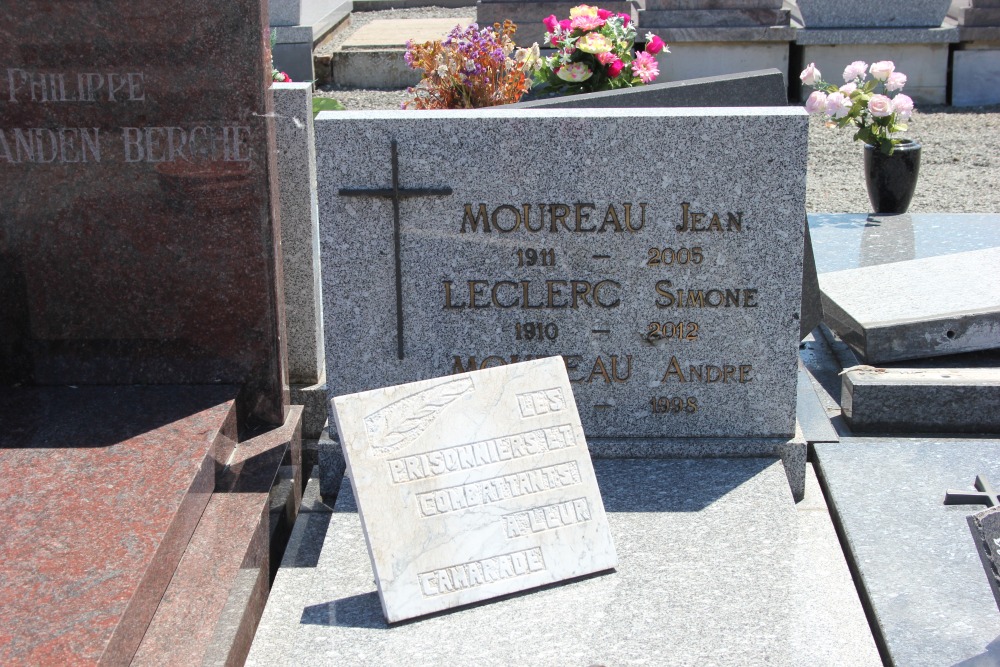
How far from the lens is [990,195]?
757cm

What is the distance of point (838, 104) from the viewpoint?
643 cm

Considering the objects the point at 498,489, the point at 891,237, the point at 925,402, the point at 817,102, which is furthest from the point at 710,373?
the point at 817,102

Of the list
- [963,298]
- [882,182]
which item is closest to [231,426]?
[963,298]

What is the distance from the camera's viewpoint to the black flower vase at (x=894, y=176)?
6.47 meters

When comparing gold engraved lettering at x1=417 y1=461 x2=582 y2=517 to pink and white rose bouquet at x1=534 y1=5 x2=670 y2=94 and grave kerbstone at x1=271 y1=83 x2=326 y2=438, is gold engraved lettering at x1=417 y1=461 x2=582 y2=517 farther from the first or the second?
pink and white rose bouquet at x1=534 y1=5 x2=670 y2=94

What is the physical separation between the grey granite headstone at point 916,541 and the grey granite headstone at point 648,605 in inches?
3.1

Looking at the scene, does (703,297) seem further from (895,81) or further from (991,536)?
(895,81)

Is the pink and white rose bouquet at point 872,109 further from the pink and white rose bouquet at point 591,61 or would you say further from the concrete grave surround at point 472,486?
the concrete grave surround at point 472,486

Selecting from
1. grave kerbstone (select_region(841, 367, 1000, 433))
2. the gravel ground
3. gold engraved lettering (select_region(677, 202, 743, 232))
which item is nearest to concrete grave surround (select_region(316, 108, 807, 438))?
gold engraved lettering (select_region(677, 202, 743, 232))

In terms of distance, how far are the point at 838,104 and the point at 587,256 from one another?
3.66 meters

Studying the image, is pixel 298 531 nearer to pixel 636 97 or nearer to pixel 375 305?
pixel 375 305

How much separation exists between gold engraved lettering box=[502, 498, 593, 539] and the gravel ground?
465 centimetres

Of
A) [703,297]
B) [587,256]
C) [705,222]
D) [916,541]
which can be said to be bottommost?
[916,541]

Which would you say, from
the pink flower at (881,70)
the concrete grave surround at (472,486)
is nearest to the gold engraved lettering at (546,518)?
the concrete grave surround at (472,486)
